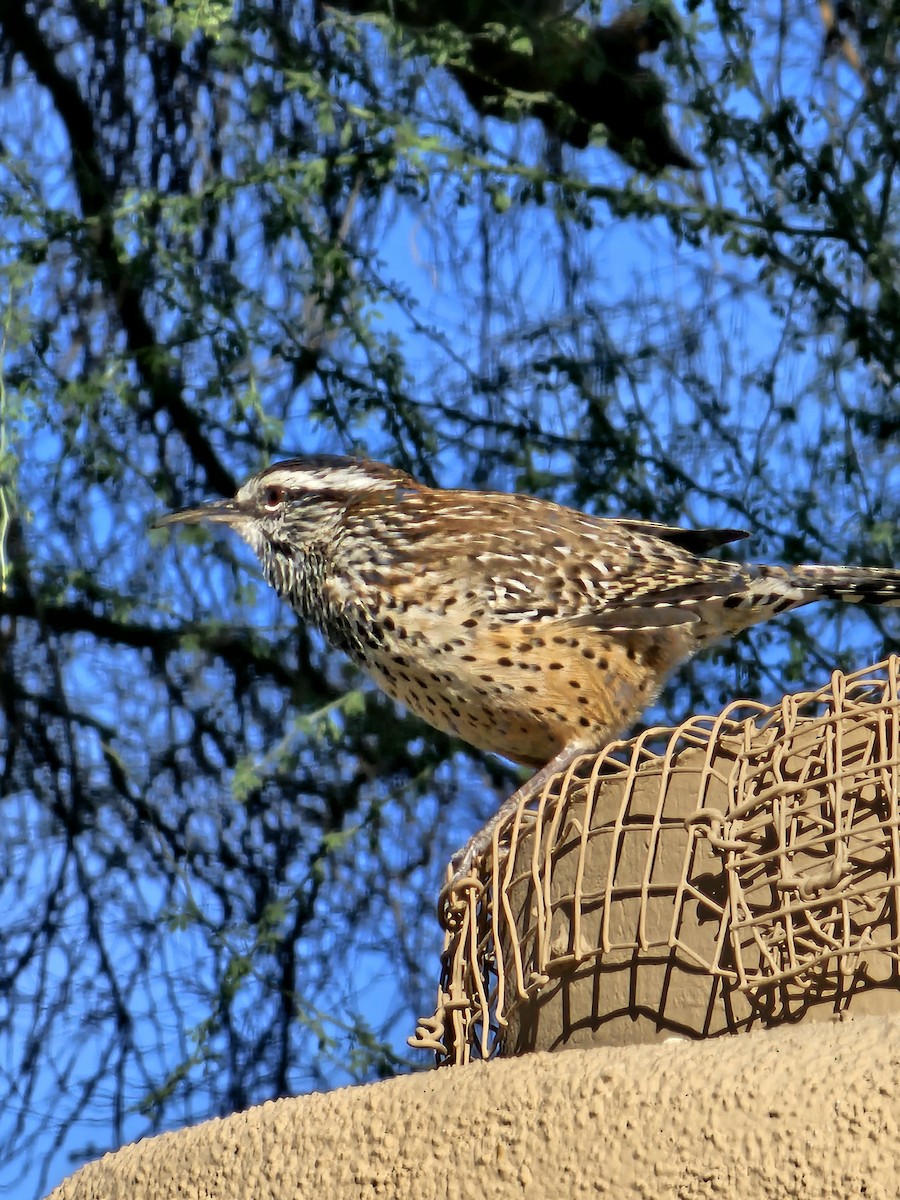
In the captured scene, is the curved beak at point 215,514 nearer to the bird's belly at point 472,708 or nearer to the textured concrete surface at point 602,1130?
the bird's belly at point 472,708

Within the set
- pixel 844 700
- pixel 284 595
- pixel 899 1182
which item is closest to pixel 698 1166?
pixel 899 1182

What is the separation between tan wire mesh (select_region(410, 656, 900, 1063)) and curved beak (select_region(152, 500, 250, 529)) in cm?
133

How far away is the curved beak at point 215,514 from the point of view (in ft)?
11.5

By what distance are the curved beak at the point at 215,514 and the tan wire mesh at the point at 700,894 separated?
1332mm

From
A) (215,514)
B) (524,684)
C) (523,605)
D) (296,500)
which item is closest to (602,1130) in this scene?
(524,684)

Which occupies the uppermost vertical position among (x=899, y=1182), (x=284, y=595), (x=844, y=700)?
(x=284, y=595)

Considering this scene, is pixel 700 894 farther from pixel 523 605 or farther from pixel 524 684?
pixel 523 605

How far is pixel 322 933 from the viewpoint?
15.4ft

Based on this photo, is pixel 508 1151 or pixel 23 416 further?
pixel 23 416

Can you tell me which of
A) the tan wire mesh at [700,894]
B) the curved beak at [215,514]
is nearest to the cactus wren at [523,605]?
the curved beak at [215,514]

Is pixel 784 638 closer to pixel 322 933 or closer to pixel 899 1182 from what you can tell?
pixel 322 933

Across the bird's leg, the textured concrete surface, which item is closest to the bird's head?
the bird's leg

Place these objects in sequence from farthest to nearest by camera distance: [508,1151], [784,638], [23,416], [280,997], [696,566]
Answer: [280,997] < [784,638] < [23,416] < [696,566] < [508,1151]

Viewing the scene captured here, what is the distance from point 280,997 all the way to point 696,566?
76.1 inches
